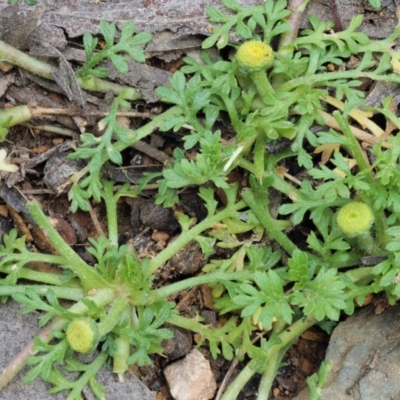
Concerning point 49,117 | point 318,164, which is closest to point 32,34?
point 49,117

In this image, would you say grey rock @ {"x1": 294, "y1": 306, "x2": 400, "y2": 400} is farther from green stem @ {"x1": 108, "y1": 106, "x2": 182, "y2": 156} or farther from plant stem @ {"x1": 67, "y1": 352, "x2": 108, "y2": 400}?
green stem @ {"x1": 108, "y1": 106, "x2": 182, "y2": 156}

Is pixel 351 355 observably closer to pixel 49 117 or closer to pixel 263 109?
pixel 263 109

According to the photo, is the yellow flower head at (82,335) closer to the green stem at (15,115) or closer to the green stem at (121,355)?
the green stem at (121,355)

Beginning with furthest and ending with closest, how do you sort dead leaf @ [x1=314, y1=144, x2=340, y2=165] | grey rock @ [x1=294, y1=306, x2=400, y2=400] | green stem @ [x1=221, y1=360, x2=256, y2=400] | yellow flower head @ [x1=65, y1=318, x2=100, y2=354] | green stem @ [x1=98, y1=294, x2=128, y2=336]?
dead leaf @ [x1=314, y1=144, x2=340, y2=165] → green stem @ [x1=221, y1=360, x2=256, y2=400] → grey rock @ [x1=294, y1=306, x2=400, y2=400] → green stem @ [x1=98, y1=294, x2=128, y2=336] → yellow flower head @ [x1=65, y1=318, x2=100, y2=354]

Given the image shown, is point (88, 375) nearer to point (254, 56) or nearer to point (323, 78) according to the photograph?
point (254, 56)

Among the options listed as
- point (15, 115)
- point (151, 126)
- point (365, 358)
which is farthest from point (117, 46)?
point (365, 358)

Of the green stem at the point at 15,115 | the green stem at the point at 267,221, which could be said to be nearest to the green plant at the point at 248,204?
the green stem at the point at 267,221

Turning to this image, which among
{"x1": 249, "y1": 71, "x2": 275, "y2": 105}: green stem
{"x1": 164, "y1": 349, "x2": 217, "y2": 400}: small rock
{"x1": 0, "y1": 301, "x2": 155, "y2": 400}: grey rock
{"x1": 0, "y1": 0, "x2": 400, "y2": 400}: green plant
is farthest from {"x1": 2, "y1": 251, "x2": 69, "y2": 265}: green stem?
{"x1": 249, "y1": 71, "x2": 275, "y2": 105}: green stem
